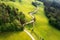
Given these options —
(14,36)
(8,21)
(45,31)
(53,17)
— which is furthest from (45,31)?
(14,36)

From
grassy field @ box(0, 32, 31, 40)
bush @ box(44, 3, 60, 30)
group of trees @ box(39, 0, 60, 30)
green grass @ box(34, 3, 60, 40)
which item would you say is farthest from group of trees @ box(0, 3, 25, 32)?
group of trees @ box(39, 0, 60, 30)

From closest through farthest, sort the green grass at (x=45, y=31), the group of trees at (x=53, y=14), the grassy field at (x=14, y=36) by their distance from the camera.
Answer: the grassy field at (x=14, y=36)
the green grass at (x=45, y=31)
the group of trees at (x=53, y=14)

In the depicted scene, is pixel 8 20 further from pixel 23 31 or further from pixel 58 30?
pixel 58 30

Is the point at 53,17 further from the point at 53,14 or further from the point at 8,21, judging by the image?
the point at 8,21

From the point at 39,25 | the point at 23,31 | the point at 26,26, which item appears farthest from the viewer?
the point at 39,25

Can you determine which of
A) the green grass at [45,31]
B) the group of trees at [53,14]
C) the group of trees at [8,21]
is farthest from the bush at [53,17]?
the group of trees at [8,21]

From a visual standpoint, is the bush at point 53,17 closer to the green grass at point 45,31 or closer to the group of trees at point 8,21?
the green grass at point 45,31

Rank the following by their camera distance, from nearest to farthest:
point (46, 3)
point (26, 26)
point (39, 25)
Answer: point (26, 26), point (39, 25), point (46, 3)

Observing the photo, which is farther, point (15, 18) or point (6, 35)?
point (15, 18)

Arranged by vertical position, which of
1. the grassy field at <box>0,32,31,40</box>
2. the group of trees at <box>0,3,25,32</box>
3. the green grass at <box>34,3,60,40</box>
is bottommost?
the green grass at <box>34,3,60,40</box>

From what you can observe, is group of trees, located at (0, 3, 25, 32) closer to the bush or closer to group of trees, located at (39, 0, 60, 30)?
the bush

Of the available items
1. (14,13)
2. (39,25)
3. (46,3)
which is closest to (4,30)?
(14,13)
